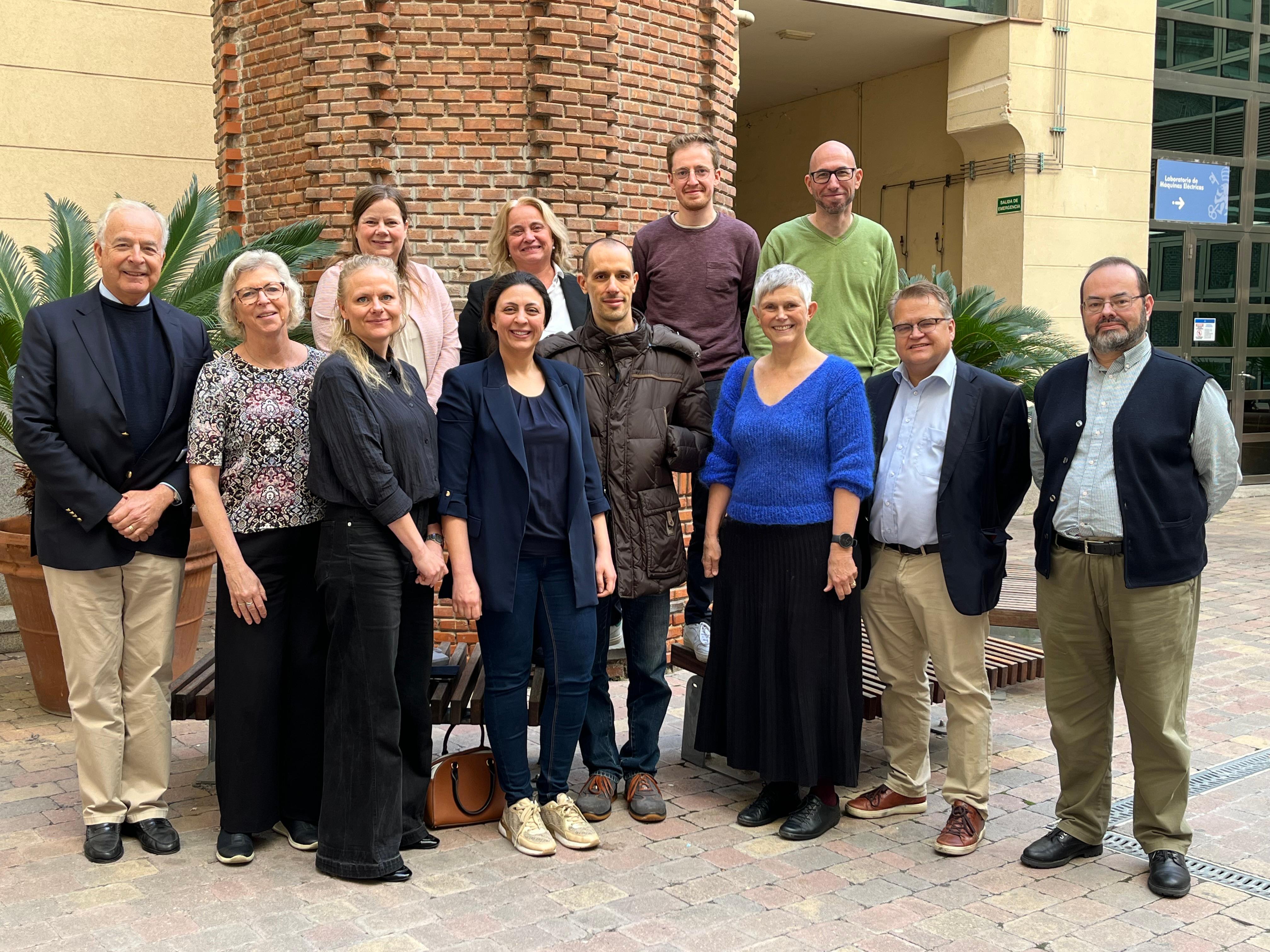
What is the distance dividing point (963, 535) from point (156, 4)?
7.99 m

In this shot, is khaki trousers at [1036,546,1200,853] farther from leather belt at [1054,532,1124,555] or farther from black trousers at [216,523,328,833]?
black trousers at [216,523,328,833]

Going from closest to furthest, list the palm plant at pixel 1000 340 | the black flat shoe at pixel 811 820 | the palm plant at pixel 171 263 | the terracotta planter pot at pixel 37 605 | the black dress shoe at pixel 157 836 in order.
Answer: the black dress shoe at pixel 157 836 < the black flat shoe at pixel 811 820 < the terracotta planter pot at pixel 37 605 < the palm plant at pixel 171 263 < the palm plant at pixel 1000 340

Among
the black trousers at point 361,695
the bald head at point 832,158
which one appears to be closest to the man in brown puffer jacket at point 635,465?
the black trousers at point 361,695

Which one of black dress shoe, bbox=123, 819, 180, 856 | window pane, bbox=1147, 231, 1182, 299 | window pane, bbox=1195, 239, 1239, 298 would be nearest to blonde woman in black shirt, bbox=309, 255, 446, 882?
black dress shoe, bbox=123, 819, 180, 856

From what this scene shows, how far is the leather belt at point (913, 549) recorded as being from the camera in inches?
173

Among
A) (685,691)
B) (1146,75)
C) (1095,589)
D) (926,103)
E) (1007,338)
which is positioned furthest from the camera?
(926,103)

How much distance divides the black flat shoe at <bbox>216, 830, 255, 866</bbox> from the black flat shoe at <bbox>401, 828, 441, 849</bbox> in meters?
0.53

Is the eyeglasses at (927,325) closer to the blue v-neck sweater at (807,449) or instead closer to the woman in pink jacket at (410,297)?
the blue v-neck sweater at (807,449)

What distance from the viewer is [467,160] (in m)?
7.00

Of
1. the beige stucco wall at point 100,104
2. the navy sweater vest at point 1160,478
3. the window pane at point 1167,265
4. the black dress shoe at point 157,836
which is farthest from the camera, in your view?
the window pane at point 1167,265

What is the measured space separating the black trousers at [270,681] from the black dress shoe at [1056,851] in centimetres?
255

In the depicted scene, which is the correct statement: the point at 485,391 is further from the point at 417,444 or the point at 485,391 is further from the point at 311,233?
the point at 311,233

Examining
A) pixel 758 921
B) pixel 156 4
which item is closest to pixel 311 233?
pixel 156 4

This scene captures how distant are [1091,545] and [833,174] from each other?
195 centimetres
